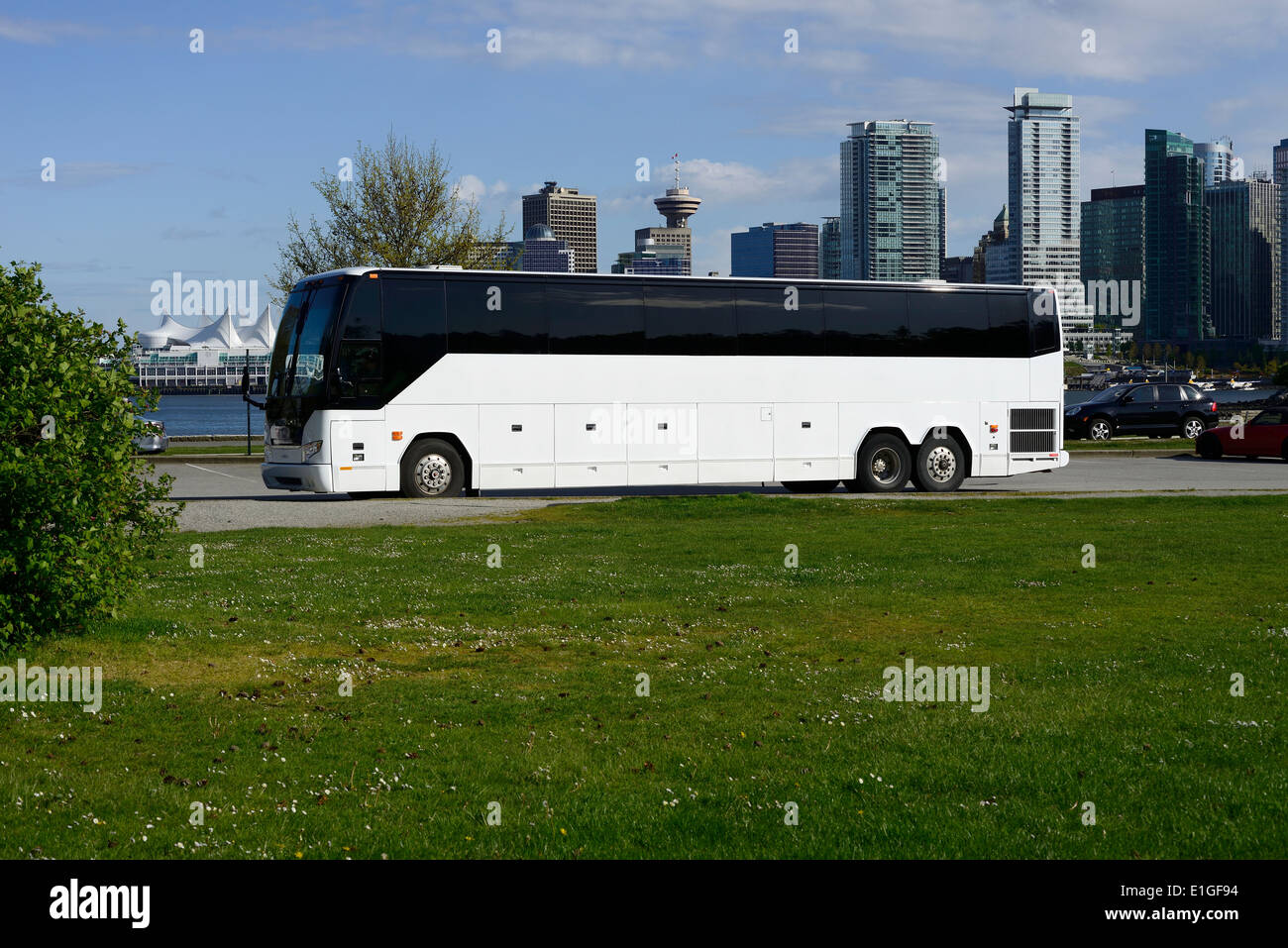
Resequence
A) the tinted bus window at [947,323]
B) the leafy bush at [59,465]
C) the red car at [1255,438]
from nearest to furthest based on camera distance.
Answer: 1. the leafy bush at [59,465]
2. the tinted bus window at [947,323]
3. the red car at [1255,438]

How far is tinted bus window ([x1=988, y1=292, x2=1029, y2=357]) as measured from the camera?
3038 cm

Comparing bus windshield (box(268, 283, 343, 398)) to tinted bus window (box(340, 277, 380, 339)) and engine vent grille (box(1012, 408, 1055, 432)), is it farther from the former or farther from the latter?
engine vent grille (box(1012, 408, 1055, 432))

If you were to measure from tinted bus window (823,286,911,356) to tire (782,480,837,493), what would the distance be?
11.0ft

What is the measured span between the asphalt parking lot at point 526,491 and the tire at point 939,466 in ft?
1.50

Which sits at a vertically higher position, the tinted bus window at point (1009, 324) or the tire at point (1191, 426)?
the tinted bus window at point (1009, 324)

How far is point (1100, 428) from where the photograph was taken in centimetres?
4959

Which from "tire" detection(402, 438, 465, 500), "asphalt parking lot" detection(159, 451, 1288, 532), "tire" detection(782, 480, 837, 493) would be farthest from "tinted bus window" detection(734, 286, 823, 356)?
"tire" detection(402, 438, 465, 500)

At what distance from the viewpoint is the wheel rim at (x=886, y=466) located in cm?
2965

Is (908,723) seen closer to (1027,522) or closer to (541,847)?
(541,847)

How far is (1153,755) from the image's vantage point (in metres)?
7.44

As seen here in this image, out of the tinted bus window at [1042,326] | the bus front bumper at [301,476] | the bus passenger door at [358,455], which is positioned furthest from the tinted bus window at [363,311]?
the tinted bus window at [1042,326]

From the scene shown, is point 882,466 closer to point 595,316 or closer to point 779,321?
point 779,321

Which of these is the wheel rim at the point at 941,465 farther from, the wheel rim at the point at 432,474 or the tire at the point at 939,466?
the wheel rim at the point at 432,474

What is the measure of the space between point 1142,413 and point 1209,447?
7757 mm
